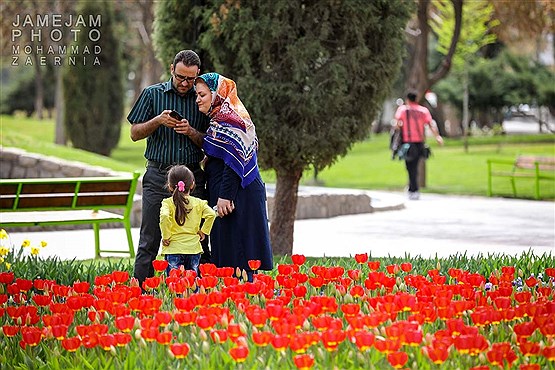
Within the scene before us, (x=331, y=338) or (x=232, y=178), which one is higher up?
(x=232, y=178)

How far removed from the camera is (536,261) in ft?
28.6

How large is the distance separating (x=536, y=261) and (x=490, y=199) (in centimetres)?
1311

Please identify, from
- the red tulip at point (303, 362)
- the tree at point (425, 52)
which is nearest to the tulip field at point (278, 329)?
the red tulip at point (303, 362)

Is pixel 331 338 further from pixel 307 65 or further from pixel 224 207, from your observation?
pixel 307 65

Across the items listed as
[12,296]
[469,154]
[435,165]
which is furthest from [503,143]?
[12,296]

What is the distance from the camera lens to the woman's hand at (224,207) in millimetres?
8008

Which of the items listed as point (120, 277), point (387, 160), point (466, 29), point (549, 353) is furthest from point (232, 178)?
point (466, 29)

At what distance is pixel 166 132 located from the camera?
817 cm

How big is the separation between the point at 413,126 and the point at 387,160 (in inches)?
485

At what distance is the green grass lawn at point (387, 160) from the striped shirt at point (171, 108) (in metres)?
4.11

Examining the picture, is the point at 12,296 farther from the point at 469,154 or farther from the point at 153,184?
the point at 469,154

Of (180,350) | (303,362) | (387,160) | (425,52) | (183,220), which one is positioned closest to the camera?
(303,362)

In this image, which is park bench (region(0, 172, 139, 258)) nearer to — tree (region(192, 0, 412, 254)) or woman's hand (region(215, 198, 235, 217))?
tree (region(192, 0, 412, 254))

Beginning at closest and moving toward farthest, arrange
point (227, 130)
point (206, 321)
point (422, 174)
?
point (206, 321)
point (227, 130)
point (422, 174)
